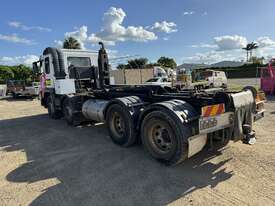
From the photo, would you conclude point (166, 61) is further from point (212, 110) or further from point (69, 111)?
point (212, 110)

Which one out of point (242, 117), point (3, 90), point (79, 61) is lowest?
point (242, 117)

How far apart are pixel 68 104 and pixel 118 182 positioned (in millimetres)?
5156

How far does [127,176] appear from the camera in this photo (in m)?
4.27

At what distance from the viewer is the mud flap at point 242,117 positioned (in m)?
4.46

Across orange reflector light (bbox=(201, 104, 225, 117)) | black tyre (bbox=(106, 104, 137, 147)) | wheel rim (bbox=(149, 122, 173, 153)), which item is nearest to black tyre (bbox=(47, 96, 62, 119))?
black tyre (bbox=(106, 104, 137, 147))

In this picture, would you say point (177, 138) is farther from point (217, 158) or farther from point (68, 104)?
point (68, 104)

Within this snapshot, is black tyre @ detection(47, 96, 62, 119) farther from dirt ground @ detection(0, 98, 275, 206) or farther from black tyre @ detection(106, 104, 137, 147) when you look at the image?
black tyre @ detection(106, 104, 137, 147)

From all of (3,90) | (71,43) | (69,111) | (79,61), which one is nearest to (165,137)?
(69,111)

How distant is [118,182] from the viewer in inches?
160

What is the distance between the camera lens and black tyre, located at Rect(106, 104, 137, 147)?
5.54m

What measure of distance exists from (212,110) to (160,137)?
1.15m

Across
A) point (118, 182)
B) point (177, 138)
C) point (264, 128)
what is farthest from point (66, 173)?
A: point (264, 128)

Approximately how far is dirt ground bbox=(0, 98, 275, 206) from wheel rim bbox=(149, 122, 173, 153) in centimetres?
32

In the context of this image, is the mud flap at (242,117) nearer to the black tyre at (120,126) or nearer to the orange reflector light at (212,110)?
the orange reflector light at (212,110)
